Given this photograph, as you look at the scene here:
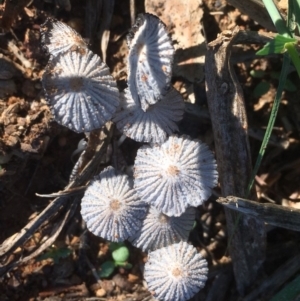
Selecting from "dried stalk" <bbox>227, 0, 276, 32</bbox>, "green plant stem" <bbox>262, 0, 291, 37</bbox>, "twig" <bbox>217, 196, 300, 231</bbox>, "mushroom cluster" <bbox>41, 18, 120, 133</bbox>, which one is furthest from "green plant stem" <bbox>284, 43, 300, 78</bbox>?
"mushroom cluster" <bbox>41, 18, 120, 133</bbox>

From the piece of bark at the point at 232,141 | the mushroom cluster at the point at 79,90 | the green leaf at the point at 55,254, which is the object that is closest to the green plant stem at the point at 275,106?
the piece of bark at the point at 232,141

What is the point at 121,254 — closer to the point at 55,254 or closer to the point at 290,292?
the point at 55,254

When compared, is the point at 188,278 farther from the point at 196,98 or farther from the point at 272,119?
the point at 196,98

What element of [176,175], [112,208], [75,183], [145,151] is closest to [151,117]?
[145,151]

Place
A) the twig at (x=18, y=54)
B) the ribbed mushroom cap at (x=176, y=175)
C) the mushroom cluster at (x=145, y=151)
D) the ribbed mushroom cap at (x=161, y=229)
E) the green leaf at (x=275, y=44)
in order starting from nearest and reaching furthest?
the green leaf at (x=275, y=44), the mushroom cluster at (x=145, y=151), the ribbed mushroom cap at (x=176, y=175), the ribbed mushroom cap at (x=161, y=229), the twig at (x=18, y=54)

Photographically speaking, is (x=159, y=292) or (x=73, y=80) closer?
(x=73, y=80)

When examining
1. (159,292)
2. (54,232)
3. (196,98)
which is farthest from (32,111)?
(159,292)

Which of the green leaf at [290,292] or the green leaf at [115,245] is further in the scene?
the green leaf at [115,245]

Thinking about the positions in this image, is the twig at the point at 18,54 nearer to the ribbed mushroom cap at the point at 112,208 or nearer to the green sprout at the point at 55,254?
the ribbed mushroom cap at the point at 112,208
